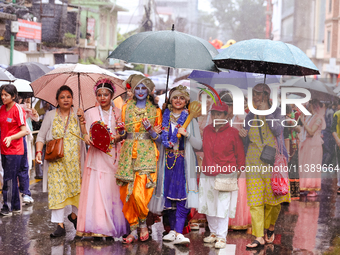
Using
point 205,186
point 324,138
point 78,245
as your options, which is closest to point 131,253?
point 78,245

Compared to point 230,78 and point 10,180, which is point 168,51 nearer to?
point 230,78

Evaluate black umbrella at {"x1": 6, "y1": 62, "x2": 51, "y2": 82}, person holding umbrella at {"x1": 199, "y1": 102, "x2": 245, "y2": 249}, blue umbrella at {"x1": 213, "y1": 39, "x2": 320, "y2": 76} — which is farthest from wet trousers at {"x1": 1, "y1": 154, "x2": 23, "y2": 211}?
blue umbrella at {"x1": 213, "y1": 39, "x2": 320, "y2": 76}

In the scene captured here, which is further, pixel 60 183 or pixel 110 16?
pixel 110 16

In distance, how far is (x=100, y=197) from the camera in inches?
227

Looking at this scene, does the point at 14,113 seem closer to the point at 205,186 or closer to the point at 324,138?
the point at 205,186

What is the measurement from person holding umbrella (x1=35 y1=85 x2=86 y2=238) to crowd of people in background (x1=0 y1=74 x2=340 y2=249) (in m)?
0.01

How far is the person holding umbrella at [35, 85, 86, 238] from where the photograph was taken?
5.88 metres

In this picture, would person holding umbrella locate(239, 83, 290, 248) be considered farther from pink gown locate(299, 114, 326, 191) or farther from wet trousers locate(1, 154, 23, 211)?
pink gown locate(299, 114, 326, 191)

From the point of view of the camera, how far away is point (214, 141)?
19.0ft

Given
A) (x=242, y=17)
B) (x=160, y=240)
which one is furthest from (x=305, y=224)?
(x=242, y=17)

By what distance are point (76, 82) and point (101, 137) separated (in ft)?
4.41

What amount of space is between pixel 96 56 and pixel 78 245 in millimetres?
26478

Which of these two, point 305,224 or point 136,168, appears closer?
point 136,168

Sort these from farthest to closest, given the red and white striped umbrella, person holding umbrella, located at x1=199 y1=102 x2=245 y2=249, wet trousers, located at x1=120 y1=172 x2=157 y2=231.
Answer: the red and white striped umbrella < person holding umbrella, located at x1=199 y1=102 x2=245 y2=249 < wet trousers, located at x1=120 y1=172 x2=157 y2=231
